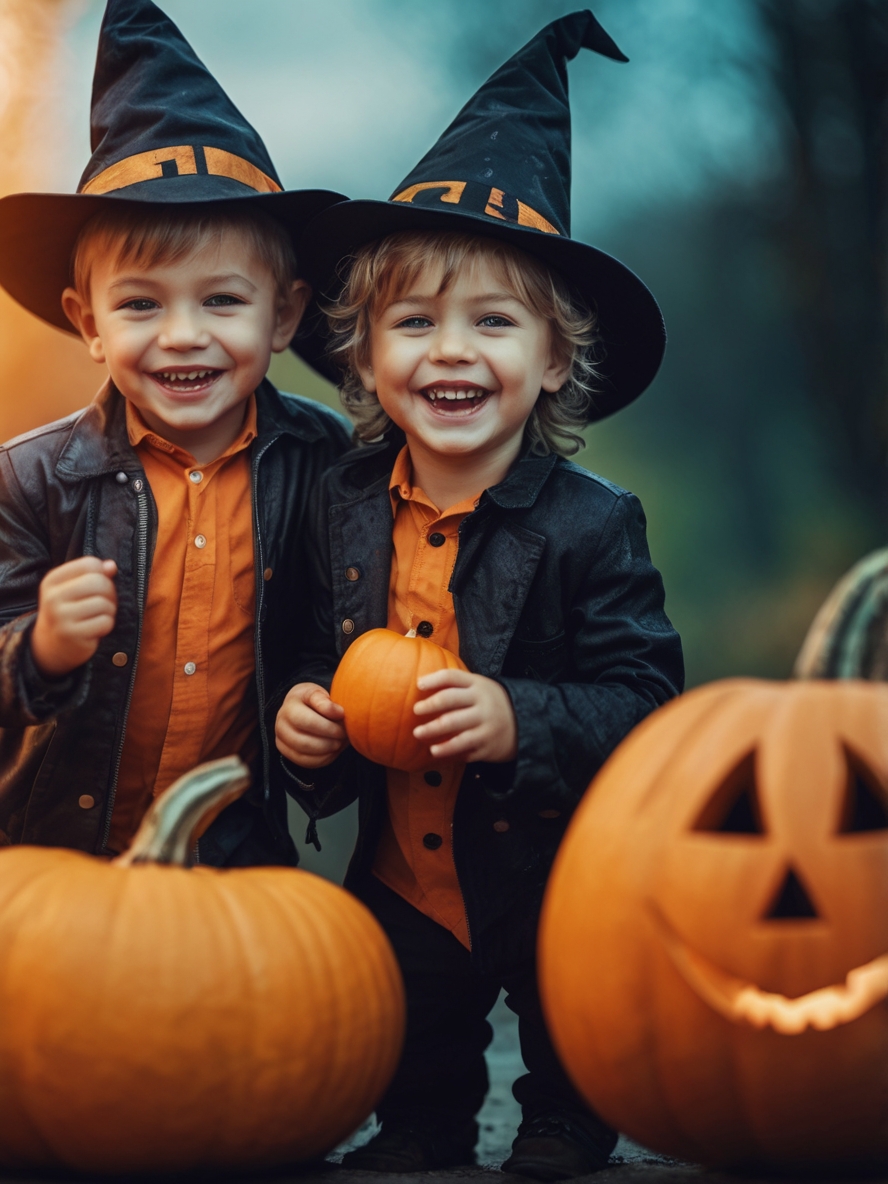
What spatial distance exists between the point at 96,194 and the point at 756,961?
6.29ft

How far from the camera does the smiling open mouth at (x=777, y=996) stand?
1453 millimetres

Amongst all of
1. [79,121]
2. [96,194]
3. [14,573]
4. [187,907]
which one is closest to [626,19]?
[79,121]

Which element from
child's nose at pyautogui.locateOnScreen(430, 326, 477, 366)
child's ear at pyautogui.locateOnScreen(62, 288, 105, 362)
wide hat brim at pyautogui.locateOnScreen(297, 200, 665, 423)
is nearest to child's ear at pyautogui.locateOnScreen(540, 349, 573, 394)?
wide hat brim at pyautogui.locateOnScreen(297, 200, 665, 423)

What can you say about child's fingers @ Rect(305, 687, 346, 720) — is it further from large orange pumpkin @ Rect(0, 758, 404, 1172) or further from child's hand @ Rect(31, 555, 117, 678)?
large orange pumpkin @ Rect(0, 758, 404, 1172)

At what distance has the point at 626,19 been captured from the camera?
12.8ft

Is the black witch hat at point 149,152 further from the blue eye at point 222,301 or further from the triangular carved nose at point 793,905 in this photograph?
the triangular carved nose at point 793,905

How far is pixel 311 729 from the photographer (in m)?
2.26

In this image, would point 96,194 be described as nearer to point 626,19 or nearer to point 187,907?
point 187,907

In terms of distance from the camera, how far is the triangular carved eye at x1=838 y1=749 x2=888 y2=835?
5.05 ft

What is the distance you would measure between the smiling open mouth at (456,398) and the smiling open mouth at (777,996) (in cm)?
122

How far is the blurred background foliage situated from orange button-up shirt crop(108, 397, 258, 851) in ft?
4.63

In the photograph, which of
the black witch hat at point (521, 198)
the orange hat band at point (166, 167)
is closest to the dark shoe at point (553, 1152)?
the black witch hat at point (521, 198)

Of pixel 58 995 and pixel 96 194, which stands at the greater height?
pixel 96 194

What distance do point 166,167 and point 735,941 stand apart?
1.86 metres
